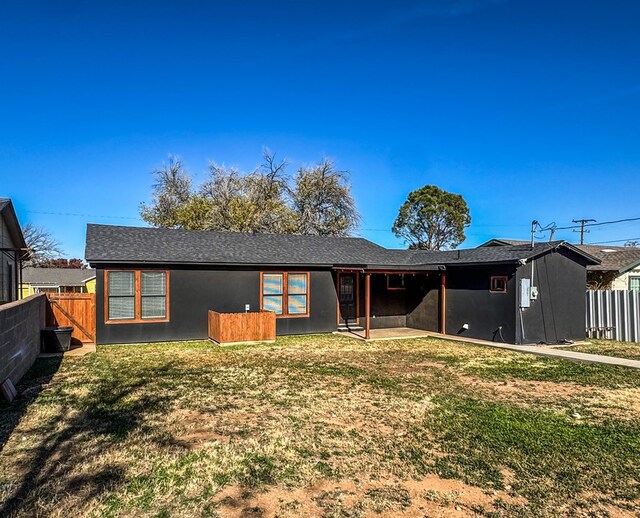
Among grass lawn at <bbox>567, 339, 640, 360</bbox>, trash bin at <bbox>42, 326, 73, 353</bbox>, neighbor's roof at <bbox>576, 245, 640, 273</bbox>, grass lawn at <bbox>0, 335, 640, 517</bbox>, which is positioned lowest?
grass lawn at <bbox>567, 339, 640, 360</bbox>

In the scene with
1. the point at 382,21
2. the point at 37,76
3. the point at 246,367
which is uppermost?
the point at 382,21

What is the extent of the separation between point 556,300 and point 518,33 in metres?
8.31

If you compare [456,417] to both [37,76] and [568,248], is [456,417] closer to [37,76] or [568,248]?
[568,248]

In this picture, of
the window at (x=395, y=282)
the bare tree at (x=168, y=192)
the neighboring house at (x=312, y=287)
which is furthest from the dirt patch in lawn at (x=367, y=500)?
the bare tree at (x=168, y=192)

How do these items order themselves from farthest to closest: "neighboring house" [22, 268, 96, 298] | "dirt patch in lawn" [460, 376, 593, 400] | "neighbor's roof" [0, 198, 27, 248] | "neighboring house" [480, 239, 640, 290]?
"neighboring house" [22, 268, 96, 298] < "neighboring house" [480, 239, 640, 290] < "neighbor's roof" [0, 198, 27, 248] < "dirt patch in lawn" [460, 376, 593, 400]

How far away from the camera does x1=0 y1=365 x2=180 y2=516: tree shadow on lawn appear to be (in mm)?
3549

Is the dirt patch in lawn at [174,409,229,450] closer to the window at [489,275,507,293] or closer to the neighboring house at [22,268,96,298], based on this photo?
the window at [489,275,507,293]

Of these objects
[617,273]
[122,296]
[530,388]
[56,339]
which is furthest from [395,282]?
[617,273]

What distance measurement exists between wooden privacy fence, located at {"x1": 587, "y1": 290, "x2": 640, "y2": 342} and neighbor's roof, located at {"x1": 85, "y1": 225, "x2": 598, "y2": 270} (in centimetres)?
140

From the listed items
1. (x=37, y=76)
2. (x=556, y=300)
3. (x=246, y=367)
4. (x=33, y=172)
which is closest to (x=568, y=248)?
(x=556, y=300)

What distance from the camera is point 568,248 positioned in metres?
13.3

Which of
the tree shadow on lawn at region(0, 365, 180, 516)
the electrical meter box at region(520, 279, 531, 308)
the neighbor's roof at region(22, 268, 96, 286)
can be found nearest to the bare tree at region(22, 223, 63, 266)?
the neighbor's roof at region(22, 268, 96, 286)

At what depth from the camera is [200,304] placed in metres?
13.2

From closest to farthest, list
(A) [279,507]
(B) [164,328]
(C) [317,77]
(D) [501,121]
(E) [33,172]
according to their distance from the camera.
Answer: (A) [279,507] < (B) [164,328] < (C) [317,77] < (D) [501,121] < (E) [33,172]
